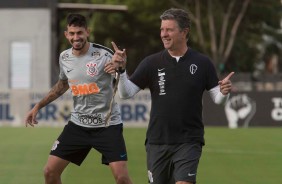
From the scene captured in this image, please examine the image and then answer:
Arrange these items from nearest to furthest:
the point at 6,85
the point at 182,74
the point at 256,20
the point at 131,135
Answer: the point at 182,74, the point at 131,135, the point at 6,85, the point at 256,20

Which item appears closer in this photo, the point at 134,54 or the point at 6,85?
the point at 6,85

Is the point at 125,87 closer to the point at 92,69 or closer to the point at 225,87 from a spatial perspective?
the point at 225,87

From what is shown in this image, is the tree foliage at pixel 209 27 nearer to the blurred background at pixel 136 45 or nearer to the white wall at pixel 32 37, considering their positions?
the blurred background at pixel 136 45

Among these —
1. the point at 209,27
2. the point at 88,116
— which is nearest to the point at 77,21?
the point at 88,116

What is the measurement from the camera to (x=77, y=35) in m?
10.3

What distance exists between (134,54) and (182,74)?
187 ft

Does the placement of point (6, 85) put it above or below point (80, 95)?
below

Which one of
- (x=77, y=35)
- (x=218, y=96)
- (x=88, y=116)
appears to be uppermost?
(x=77, y=35)

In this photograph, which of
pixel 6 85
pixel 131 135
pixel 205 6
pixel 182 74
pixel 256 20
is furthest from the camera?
pixel 256 20

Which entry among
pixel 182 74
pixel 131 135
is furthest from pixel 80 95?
pixel 131 135

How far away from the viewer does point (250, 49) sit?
A: 63656 millimetres

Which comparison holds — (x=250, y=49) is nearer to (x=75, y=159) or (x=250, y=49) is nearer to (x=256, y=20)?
(x=256, y=20)

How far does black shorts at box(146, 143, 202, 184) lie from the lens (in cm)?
905

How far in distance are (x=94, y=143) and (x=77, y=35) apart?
1.20 m
